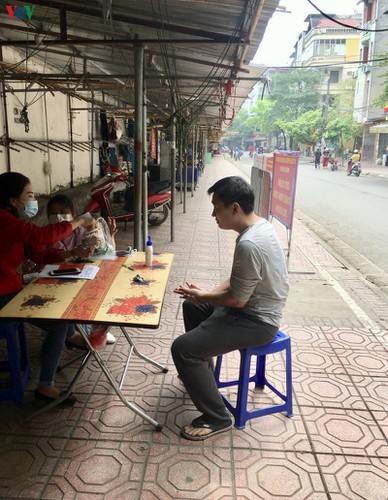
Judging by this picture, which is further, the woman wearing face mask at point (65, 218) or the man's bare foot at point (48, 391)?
the woman wearing face mask at point (65, 218)

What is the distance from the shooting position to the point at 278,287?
267cm

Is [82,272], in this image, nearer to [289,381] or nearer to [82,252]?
[82,252]

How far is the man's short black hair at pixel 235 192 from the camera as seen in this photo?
2.56 m

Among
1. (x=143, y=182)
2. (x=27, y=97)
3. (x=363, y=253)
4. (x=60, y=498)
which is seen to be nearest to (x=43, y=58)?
(x=27, y=97)

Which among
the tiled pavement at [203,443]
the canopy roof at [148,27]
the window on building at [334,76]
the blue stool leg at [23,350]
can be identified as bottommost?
the tiled pavement at [203,443]

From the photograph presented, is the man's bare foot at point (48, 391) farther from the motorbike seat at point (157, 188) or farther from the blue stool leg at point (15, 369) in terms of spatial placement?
the motorbike seat at point (157, 188)

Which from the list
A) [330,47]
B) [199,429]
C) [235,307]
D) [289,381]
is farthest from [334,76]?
[199,429]

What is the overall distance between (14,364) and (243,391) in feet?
4.93

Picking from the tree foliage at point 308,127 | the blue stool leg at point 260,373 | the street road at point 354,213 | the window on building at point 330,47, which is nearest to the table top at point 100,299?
the blue stool leg at point 260,373

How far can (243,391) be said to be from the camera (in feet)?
9.03

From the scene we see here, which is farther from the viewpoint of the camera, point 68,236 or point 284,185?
point 284,185

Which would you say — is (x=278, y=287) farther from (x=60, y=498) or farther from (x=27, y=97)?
(x=27, y=97)

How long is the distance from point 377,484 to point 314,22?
67.9 metres

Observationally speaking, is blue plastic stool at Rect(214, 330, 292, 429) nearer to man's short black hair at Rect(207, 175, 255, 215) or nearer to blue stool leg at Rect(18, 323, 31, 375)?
man's short black hair at Rect(207, 175, 255, 215)
